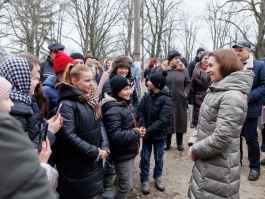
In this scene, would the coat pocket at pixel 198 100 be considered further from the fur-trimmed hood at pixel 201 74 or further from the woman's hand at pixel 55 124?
the woman's hand at pixel 55 124

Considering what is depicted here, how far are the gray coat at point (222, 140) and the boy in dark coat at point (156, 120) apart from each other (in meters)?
1.21

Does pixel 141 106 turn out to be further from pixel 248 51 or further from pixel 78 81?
pixel 248 51

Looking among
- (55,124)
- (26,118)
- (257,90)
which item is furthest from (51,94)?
(257,90)

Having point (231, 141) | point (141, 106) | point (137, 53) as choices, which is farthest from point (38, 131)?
point (137, 53)

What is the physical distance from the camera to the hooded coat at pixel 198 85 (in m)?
5.09

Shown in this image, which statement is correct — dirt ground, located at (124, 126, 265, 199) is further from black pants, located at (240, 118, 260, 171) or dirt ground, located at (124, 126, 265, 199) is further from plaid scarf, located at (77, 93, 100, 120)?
plaid scarf, located at (77, 93, 100, 120)

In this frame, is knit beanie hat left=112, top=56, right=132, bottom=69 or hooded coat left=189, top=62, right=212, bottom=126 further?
hooded coat left=189, top=62, right=212, bottom=126

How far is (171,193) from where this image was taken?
3.74 metres

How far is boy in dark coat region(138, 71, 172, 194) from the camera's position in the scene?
11.9 feet

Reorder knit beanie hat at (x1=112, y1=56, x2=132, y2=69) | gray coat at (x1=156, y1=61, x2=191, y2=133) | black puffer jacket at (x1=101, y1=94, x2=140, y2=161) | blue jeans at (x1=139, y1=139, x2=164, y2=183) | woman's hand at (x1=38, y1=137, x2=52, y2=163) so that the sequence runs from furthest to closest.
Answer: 1. gray coat at (x1=156, y1=61, x2=191, y2=133)
2. knit beanie hat at (x1=112, y1=56, x2=132, y2=69)
3. blue jeans at (x1=139, y1=139, x2=164, y2=183)
4. black puffer jacket at (x1=101, y1=94, x2=140, y2=161)
5. woman's hand at (x1=38, y1=137, x2=52, y2=163)

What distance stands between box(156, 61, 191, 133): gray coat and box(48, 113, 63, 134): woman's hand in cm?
323

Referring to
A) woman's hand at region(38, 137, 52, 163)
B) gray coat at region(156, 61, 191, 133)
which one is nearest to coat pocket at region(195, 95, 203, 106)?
gray coat at region(156, 61, 191, 133)

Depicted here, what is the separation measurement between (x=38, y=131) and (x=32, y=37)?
17.6 meters

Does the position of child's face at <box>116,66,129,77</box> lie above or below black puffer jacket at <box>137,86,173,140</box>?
above
